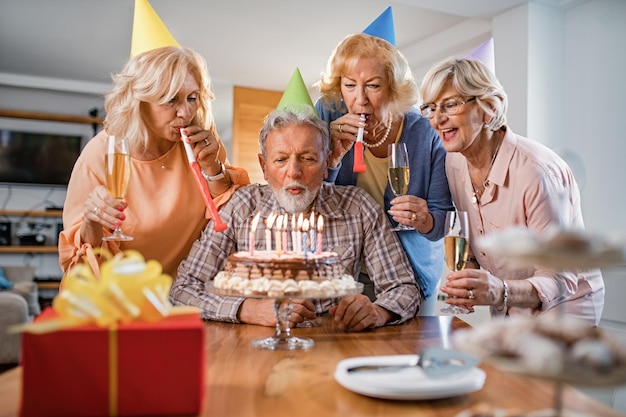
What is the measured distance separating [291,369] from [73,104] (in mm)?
7819

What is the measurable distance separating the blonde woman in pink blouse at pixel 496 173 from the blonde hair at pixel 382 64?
201 millimetres

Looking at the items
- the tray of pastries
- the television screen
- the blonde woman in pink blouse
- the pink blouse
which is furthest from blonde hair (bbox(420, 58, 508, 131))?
the television screen

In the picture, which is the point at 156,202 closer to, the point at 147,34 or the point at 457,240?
the point at 147,34

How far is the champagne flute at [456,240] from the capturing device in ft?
5.35

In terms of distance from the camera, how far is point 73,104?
799 cm

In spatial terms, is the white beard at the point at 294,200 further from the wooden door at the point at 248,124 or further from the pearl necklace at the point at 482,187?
the wooden door at the point at 248,124

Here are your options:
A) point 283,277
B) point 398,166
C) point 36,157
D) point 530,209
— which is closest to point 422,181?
point 398,166

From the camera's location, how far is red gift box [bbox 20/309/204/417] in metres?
0.88

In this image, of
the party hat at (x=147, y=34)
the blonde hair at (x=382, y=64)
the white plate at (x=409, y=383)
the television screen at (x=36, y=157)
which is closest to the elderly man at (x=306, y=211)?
the blonde hair at (x=382, y=64)

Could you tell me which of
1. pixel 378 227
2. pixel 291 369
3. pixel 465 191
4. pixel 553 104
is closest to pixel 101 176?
pixel 378 227

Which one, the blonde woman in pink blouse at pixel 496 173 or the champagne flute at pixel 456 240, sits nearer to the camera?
the champagne flute at pixel 456 240

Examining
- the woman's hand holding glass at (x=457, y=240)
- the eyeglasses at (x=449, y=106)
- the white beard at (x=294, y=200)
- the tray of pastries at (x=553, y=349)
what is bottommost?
the tray of pastries at (x=553, y=349)

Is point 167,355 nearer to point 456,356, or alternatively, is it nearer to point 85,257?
point 456,356

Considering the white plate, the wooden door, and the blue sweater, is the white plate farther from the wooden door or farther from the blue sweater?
the wooden door
